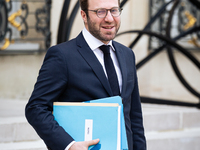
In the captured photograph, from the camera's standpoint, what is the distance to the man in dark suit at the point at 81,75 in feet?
3.99

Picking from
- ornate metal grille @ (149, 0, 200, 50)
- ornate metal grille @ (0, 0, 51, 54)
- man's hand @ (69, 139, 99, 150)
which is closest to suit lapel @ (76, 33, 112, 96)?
man's hand @ (69, 139, 99, 150)

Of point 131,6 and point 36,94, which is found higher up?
point 131,6

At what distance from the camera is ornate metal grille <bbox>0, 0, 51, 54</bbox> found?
15.1 feet

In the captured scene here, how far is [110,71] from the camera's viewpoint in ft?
4.47

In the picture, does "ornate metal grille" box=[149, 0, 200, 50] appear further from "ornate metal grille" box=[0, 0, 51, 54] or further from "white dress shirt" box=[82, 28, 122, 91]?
"white dress shirt" box=[82, 28, 122, 91]

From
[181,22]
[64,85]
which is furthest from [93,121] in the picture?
[181,22]

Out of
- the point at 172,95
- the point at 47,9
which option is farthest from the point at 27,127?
the point at 172,95

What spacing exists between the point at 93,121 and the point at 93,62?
0.25 meters

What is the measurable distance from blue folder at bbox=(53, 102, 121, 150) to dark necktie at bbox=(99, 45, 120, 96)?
0.48 ft

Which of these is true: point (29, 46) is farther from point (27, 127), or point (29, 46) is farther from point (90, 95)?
point (90, 95)

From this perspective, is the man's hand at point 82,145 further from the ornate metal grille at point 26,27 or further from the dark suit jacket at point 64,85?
the ornate metal grille at point 26,27

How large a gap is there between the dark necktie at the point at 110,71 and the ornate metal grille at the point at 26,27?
3414 millimetres

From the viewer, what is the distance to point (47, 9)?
4.77 meters

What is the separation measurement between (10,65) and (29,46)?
1.32 feet
